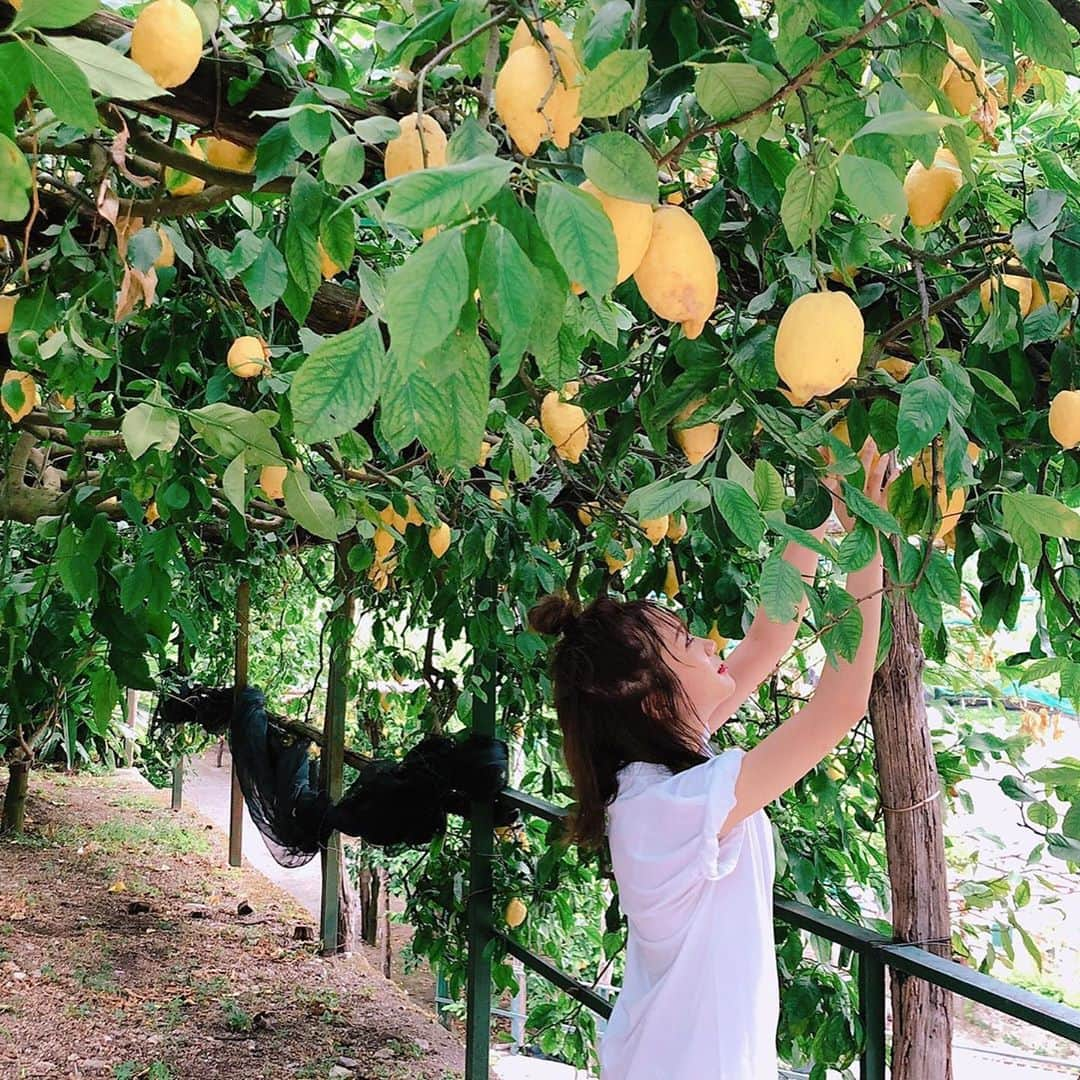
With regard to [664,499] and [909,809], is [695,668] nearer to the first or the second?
[909,809]

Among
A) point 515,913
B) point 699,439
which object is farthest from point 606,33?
point 515,913

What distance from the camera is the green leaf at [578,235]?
428mm

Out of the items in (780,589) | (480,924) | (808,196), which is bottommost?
(480,924)

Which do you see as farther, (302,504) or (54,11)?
(302,504)

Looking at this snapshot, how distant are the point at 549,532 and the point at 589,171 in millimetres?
1883

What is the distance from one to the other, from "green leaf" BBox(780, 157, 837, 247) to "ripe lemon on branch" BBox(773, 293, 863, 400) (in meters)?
0.09

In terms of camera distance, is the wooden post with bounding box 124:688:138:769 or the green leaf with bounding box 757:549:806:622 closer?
the green leaf with bounding box 757:549:806:622

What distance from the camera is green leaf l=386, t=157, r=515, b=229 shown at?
379mm

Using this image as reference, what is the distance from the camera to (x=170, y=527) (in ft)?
4.95

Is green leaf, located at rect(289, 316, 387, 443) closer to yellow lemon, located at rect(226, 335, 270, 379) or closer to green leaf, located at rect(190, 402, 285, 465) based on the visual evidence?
green leaf, located at rect(190, 402, 285, 465)

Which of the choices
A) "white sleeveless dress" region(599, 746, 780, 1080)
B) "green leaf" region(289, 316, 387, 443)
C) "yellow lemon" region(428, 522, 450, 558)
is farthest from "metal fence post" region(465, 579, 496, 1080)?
"green leaf" region(289, 316, 387, 443)

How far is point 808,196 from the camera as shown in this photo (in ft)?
2.00

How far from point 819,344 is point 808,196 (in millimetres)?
112

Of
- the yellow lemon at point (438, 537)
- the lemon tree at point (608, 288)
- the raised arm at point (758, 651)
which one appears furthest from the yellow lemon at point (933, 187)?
the yellow lemon at point (438, 537)
